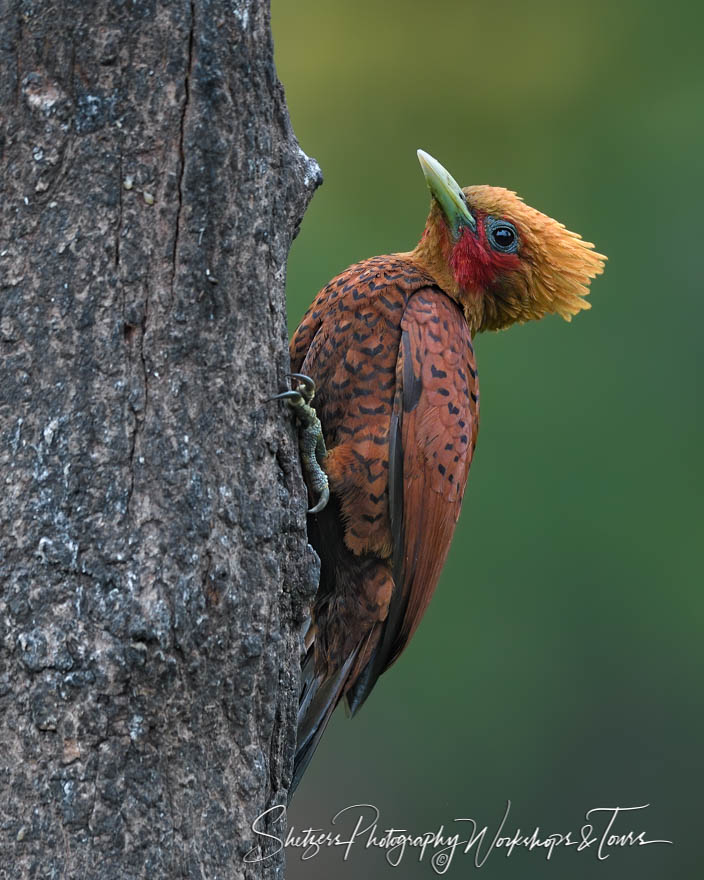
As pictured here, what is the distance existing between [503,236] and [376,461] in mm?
1008

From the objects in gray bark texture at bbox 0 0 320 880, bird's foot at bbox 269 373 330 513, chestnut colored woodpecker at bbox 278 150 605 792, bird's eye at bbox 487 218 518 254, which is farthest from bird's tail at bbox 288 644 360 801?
bird's eye at bbox 487 218 518 254

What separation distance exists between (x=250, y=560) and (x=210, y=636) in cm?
17

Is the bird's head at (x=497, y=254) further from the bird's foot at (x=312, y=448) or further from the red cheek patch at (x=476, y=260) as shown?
the bird's foot at (x=312, y=448)

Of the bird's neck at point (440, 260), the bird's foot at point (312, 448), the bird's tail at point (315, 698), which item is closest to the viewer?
the bird's foot at point (312, 448)

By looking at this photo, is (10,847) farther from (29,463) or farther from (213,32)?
(213,32)

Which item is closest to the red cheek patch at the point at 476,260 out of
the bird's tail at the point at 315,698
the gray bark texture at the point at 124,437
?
the bird's tail at the point at 315,698

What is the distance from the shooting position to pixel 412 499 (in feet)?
10.0

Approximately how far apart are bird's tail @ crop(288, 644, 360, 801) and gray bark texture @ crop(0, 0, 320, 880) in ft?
2.79

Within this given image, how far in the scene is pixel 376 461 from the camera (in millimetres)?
3008

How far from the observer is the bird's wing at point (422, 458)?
306 centimetres

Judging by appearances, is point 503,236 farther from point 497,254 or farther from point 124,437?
point 124,437

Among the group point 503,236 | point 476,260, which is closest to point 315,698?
point 476,260

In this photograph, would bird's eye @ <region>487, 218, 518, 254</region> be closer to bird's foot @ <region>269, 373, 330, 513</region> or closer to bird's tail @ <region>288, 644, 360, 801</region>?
bird's foot @ <region>269, 373, 330, 513</region>

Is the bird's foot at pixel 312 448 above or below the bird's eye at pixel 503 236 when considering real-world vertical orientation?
below
